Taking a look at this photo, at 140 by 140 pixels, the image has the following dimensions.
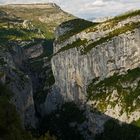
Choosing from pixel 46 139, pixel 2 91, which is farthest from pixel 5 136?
pixel 2 91

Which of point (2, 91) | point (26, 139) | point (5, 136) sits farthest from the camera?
point (2, 91)

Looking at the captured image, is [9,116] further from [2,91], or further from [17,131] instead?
[2,91]

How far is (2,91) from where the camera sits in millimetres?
159625

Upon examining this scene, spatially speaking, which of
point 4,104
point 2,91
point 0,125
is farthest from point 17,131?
point 2,91

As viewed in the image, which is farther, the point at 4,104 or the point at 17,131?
the point at 4,104

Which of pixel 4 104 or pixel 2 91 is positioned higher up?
pixel 4 104

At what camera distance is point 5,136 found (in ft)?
338

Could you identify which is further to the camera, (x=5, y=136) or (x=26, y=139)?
(x=26, y=139)

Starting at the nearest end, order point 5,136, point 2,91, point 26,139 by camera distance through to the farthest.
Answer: point 5,136 → point 26,139 → point 2,91

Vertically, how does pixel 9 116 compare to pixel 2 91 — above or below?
above

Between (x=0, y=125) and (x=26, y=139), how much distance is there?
822 cm

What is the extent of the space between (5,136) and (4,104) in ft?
48.0

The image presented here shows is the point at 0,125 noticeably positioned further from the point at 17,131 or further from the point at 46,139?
the point at 46,139

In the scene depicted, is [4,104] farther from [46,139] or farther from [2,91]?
[2,91]
